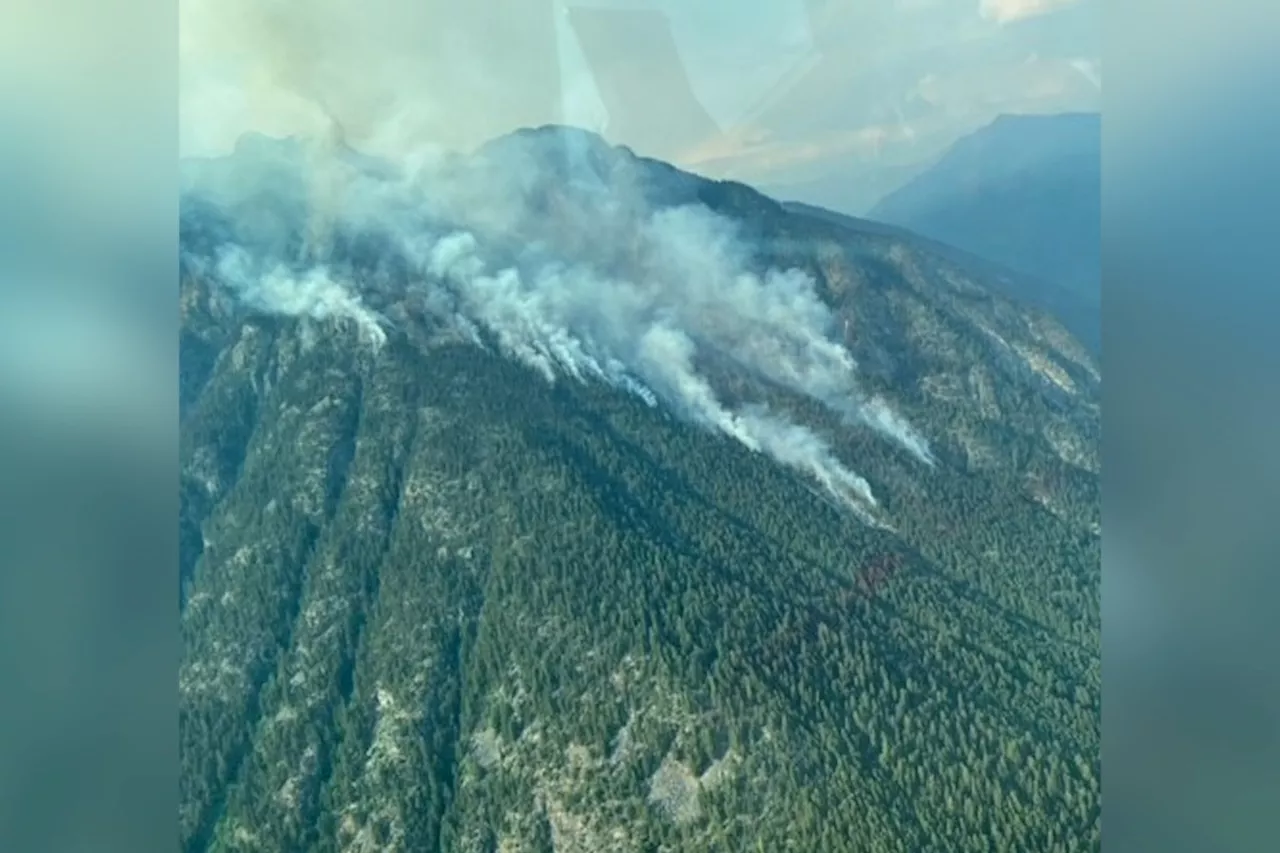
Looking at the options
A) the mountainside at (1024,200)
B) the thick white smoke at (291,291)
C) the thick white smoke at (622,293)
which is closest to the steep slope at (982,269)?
the mountainside at (1024,200)

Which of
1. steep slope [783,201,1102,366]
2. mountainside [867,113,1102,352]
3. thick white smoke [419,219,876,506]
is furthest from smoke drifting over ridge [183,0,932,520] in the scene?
mountainside [867,113,1102,352]

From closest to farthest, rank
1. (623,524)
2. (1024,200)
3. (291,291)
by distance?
(1024,200) < (291,291) < (623,524)

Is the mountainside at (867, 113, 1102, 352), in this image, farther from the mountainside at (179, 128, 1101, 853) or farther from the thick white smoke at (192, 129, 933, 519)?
the thick white smoke at (192, 129, 933, 519)

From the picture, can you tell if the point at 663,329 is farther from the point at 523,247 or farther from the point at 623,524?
the point at 623,524

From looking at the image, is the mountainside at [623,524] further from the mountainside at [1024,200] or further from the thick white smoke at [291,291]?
the mountainside at [1024,200]

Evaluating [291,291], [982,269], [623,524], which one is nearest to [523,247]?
[291,291]
